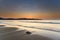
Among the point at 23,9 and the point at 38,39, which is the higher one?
the point at 23,9

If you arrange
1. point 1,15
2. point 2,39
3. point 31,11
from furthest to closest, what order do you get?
point 1,15
point 31,11
point 2,39

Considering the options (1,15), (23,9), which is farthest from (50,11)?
(1,15)

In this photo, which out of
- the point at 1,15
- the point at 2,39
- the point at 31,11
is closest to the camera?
the point at 2,39

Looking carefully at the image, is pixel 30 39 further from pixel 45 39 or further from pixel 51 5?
pixel 51 5

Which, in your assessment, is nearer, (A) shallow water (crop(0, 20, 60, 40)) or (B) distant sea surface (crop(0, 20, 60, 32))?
(A) shallow water (crop(0, 20, 60, 40))

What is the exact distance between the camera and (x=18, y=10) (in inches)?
222

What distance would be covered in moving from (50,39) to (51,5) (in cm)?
319

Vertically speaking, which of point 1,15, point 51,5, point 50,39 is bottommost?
point 50,39

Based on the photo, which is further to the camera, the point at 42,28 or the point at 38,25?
the point at 38,25

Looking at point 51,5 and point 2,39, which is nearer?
point 2,39

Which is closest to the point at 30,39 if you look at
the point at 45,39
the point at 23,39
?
the point at 23,39

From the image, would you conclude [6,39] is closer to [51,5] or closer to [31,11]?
[31,11]

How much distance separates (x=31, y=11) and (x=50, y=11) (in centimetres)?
116

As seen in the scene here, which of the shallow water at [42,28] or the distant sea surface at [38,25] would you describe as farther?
the distant sea surface at [38,25]
